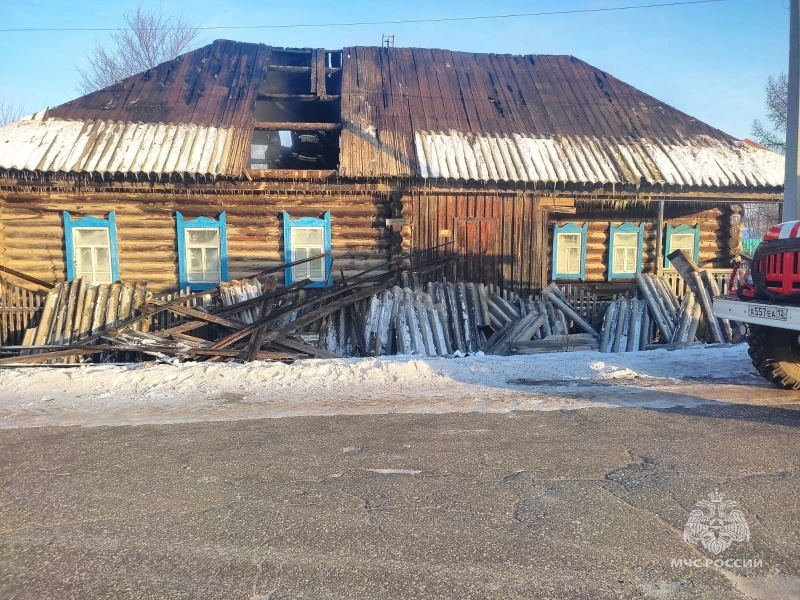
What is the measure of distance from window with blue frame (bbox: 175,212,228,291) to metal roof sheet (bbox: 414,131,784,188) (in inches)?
173

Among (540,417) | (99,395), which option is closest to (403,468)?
(540,417)

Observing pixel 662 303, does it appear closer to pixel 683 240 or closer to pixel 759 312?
pixel 683 240

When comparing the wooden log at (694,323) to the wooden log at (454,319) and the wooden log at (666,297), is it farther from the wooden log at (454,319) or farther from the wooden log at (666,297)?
the wooden log at (454,319)

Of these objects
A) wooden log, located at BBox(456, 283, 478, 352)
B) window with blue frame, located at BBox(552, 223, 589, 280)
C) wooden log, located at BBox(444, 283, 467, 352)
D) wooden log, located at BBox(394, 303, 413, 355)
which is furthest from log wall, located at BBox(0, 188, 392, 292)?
window with blue frame, located at BBox(552, 223, 589, 280)

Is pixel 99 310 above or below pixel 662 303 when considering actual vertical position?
below

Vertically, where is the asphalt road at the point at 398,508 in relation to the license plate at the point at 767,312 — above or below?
below

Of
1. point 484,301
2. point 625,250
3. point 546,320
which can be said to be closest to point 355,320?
point 484,301

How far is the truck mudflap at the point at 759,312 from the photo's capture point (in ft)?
17.2

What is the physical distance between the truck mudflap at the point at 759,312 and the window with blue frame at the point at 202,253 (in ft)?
29.8

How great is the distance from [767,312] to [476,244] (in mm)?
6656

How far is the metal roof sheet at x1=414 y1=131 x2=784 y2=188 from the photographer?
446 inches

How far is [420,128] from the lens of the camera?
12477 mm

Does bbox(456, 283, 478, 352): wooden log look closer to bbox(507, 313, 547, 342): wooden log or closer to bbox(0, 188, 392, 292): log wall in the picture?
bbox(507, 313, 547, 342): wooden log

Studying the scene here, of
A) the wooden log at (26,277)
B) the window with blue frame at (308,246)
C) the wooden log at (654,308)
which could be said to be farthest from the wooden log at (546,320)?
the wooden log at (26,277)
